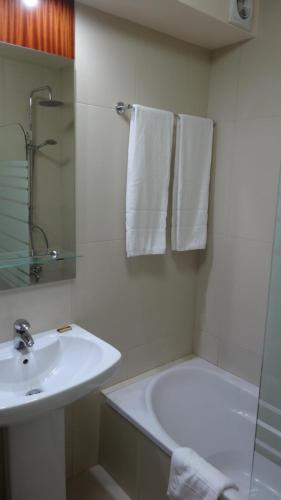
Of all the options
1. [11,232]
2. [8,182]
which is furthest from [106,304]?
[8,182]

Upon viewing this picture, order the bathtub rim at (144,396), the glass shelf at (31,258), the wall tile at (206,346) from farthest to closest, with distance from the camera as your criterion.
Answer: the wall tile at (206,346)
the bathtub rim at (144,396)
the glass shelf at (31,258)

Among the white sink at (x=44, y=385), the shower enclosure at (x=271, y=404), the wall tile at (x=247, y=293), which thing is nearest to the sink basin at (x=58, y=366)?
the white sink at (x=44, y=385)

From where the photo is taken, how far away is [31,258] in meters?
1.57

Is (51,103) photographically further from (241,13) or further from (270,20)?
(270,20)

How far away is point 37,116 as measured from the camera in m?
1.52

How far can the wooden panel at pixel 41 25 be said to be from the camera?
→ 4.48 ft

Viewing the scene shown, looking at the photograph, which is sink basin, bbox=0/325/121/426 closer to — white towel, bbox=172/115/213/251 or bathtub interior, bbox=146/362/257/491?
bathtub interior, bbox=146/362/257/491

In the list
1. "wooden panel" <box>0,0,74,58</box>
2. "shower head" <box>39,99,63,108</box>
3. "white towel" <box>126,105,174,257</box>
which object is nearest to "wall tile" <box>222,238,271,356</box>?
"white towel" <box>126,105,174,257</box>

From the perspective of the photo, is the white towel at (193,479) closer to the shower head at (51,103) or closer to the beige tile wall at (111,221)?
the beige tile wall at (111,221)

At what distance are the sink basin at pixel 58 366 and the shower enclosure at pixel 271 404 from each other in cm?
62

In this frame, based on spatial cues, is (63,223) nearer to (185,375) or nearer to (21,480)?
(21,480)

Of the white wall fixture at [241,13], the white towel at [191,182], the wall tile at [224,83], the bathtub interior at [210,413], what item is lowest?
the bathtub interior at [210,413]

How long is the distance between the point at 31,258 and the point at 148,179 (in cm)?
67

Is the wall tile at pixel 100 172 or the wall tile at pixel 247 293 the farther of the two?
the wall tile at pixel 247 293
